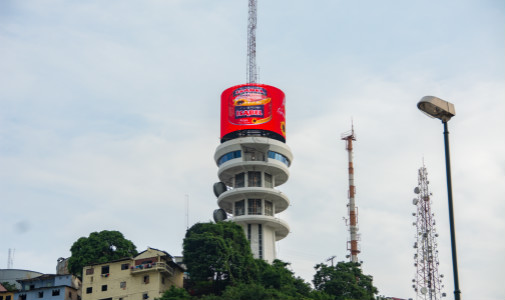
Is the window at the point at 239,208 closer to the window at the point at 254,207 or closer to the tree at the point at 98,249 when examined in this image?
the window at the point at 254,207

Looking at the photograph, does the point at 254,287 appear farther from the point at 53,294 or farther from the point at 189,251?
the point at 53,294

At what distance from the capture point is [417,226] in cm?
8606

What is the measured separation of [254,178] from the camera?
100438mm

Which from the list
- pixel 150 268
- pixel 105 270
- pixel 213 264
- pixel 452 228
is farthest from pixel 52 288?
pixel 452 228

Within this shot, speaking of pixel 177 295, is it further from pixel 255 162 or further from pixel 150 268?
pixel 255 162

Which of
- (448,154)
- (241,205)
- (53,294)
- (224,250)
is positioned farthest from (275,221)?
(448,154)

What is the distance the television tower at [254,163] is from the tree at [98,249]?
47.4ft

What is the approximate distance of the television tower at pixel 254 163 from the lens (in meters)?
98.6

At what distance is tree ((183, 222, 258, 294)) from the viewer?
251ft

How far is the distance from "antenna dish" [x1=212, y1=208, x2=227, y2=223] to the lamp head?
75887mm

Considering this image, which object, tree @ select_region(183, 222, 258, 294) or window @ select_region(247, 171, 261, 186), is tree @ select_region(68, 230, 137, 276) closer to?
tree @ select_region(183, 222, 258, 294)

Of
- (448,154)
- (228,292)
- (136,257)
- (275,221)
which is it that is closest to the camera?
(448,154)

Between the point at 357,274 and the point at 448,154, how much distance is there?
212ft

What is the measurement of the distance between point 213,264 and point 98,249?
1786cm
